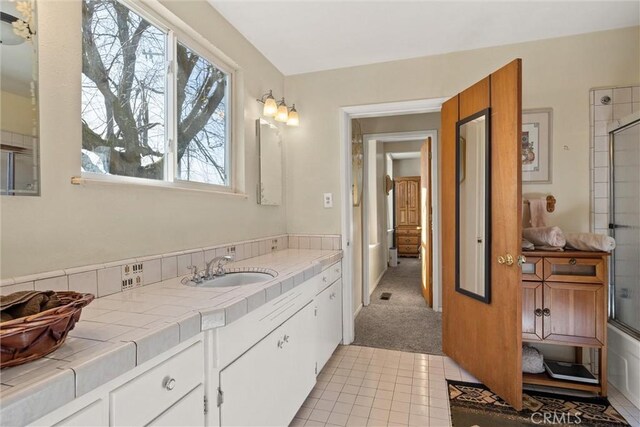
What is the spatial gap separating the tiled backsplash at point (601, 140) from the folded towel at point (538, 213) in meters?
0.32

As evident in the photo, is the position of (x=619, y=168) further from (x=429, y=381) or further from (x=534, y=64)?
(x=429, y=381)

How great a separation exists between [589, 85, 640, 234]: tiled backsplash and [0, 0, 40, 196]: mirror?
309 centimetres

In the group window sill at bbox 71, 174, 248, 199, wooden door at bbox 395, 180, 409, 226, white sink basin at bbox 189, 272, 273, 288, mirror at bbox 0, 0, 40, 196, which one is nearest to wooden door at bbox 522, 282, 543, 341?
white sink basin at bbox 189, 272, 273, 288

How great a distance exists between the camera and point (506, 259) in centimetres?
192

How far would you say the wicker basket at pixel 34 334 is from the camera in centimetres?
58

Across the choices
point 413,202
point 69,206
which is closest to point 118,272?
point 69,206

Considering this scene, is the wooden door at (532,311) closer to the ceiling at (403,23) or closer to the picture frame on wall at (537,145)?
the picture frame on wall at (537,145)

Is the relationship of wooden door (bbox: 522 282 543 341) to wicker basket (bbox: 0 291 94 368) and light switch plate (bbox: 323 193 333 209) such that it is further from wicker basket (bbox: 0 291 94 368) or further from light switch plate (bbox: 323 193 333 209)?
→ wicker basket (bbox: 0 291 94 368)

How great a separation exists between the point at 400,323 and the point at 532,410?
4.88ft

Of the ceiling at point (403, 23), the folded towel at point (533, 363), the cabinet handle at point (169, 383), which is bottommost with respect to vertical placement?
A: the folded towel at point (533, 363)

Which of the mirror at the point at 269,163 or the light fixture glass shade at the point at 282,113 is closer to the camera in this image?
the mirror at the point at 269,163

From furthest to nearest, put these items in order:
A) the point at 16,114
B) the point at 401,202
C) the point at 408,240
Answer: the point at 401,202 → the point at 408,240 → the point at 16,114

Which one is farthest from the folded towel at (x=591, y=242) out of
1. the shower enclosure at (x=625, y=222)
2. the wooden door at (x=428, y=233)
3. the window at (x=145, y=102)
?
the window at (x=145, y=102)

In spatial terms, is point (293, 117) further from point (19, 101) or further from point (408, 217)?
point (408, 217)
